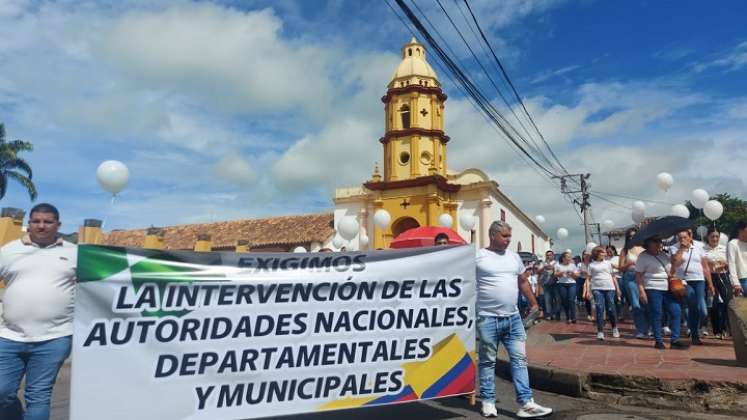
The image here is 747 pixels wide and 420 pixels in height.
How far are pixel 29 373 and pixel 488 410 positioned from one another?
319 cm

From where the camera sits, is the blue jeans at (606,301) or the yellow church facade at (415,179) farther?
the yellow church facade at (415,179)

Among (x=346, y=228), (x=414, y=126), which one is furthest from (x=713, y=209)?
(x=414, y=126)

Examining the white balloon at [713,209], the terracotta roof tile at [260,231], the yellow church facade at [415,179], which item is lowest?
the white balloon at [713,209]

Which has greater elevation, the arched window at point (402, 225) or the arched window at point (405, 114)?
the arched window at point (405, 114)

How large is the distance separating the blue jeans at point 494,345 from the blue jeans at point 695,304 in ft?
10.9

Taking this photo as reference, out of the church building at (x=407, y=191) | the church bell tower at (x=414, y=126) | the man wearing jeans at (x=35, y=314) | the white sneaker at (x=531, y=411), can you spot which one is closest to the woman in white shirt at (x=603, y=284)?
the white sneaker at (x=531, y=411)

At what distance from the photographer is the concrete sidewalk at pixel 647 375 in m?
4.07

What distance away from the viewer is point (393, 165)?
27312 millimetres

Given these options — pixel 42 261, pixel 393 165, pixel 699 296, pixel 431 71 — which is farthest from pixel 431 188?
pixel 42 261

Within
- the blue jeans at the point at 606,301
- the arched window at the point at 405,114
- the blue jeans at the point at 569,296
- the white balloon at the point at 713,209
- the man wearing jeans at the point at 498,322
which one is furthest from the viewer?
the arched window at the point at 405,114

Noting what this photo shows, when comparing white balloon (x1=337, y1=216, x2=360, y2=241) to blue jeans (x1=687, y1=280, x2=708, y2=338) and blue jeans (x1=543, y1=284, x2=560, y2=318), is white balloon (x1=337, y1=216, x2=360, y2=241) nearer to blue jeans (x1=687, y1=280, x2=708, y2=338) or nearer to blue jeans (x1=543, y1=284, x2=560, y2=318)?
blue jeans (x1=543, y1=284, x2=560, y2=318)

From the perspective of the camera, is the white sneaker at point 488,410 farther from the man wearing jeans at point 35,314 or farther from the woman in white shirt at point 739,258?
the woman in white shirt at point 739,258

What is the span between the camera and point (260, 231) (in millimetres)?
29031

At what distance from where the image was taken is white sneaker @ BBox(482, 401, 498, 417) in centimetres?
386
